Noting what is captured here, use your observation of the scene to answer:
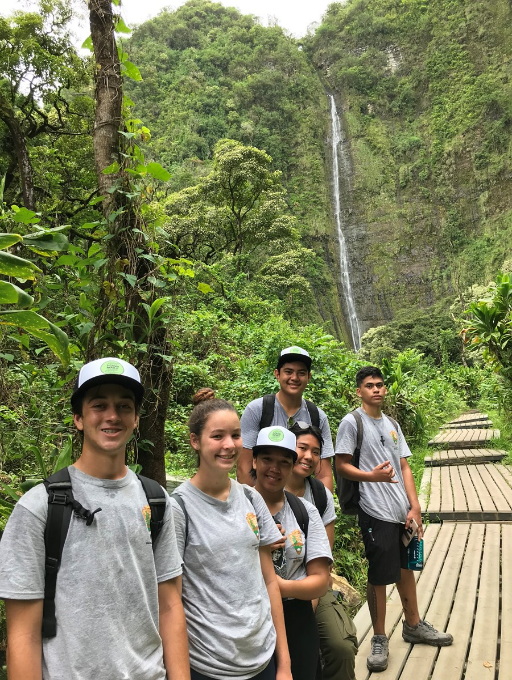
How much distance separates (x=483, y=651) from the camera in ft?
8.74

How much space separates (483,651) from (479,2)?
40.9 m

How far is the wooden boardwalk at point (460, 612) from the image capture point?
2553mm

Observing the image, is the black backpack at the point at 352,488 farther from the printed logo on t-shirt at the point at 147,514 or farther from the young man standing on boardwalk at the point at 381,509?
the printed logo on t-shirt at the point at 147,514

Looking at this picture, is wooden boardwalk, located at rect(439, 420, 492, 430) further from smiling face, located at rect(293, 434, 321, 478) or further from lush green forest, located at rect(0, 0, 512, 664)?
smiling face, located at rect(293, 434, 321, 478)

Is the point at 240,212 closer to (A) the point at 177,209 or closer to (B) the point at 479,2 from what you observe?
(A) the point at 177,209

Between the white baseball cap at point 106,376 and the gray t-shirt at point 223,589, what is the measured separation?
0.41 meters

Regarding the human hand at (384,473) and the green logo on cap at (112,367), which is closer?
the green logo on cap at (112,367)

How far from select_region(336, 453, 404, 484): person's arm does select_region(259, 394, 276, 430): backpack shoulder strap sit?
521 millimetres

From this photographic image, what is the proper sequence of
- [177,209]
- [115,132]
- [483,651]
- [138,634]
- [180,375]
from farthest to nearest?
[177,209] → [180,375] → [483,651] → [115,132] → [138,634]

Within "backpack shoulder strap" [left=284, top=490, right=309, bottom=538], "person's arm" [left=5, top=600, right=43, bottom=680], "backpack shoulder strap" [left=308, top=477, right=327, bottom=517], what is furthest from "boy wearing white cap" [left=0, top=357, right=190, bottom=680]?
"backpack shoulder strap" [left=308, top=477, right=327, bottom=517]

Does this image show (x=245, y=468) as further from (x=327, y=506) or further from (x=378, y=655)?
(x=378, y=655)

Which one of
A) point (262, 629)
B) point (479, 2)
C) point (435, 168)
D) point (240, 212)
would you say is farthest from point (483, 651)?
point (479, 2)

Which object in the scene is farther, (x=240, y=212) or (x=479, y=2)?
(x=479, y=2)

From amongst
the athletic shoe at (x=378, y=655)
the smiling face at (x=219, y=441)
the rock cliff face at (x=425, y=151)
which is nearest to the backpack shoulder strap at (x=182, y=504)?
the smiling face at (x=219, y=441)
